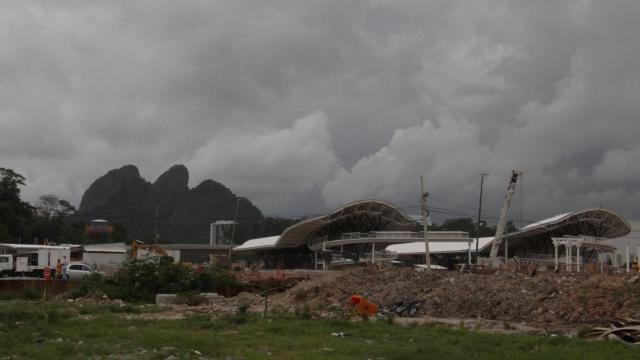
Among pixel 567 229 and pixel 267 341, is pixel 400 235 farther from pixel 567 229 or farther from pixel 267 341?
pixel 267 341

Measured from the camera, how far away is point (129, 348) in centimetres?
1490

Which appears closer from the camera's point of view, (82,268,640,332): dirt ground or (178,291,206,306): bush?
(82,268,640,332): dirt ground

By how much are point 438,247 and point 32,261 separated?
164 ft

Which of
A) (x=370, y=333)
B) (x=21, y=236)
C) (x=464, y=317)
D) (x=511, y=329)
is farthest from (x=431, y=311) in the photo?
(x=21, y=236)

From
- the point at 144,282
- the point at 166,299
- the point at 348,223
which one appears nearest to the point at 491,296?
the point at 166,299

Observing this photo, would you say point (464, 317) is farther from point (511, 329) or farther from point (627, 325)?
point (627, 325)

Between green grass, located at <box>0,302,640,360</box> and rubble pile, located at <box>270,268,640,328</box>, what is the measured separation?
543 cm

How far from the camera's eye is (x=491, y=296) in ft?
82.9

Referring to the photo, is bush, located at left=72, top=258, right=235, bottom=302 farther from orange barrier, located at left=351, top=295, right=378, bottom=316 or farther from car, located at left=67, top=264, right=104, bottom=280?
orange barrier, located at left=351, top=295, right=378, bottom=316

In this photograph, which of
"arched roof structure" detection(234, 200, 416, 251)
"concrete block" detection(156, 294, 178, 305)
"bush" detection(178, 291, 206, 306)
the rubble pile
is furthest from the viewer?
"arched roof structure" detection(234, 200, 416, 251)

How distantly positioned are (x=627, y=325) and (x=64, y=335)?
12983 millimetres

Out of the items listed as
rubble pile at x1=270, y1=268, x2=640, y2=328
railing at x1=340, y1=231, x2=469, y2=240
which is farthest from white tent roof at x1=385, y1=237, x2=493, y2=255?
rubble pile at x1=270, y1=268, x2=640, y2=328

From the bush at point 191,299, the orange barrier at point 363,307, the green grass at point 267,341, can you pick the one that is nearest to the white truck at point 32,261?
the bush at point 191,299

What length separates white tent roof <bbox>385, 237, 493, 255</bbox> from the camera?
288 ft
